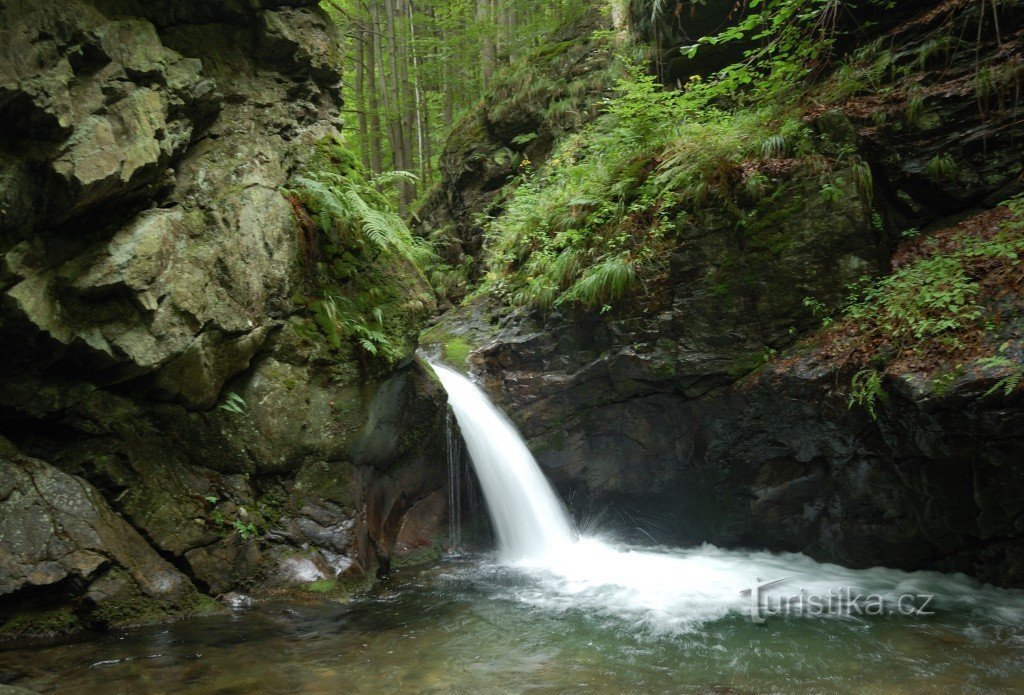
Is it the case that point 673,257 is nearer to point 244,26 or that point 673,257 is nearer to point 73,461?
point 244,26

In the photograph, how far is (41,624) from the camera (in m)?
4.38

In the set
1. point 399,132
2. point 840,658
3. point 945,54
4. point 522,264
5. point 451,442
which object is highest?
point 399,132

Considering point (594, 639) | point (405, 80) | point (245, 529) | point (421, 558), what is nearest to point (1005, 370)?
point (594, 639)

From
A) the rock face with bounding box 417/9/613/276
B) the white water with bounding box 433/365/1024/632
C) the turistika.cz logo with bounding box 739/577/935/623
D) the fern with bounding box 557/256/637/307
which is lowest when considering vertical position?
the turistika.cz logo with bounding box 739/577/935/623

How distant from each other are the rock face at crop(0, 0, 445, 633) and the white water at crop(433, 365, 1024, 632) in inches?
52.1

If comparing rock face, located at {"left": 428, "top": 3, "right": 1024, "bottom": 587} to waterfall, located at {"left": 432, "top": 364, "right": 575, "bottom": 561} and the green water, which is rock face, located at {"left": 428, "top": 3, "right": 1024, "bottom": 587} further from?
the green water

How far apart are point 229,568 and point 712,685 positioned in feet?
13.8

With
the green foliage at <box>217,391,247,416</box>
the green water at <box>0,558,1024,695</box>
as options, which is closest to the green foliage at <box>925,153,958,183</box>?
the green water at <box>0,558,1024,695</box>

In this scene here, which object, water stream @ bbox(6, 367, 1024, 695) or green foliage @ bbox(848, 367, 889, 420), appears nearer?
water stream @ bbox(6, 367, 1024, 695)

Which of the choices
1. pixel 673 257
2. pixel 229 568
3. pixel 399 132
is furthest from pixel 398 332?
pixel 399 132

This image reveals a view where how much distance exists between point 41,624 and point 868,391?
755 cm

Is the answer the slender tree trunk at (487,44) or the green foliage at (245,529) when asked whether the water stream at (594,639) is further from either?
the slender tree trunk at (487,44)

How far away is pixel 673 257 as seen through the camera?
781 centimetres

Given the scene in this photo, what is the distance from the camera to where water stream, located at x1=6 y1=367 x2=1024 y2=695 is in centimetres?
391
